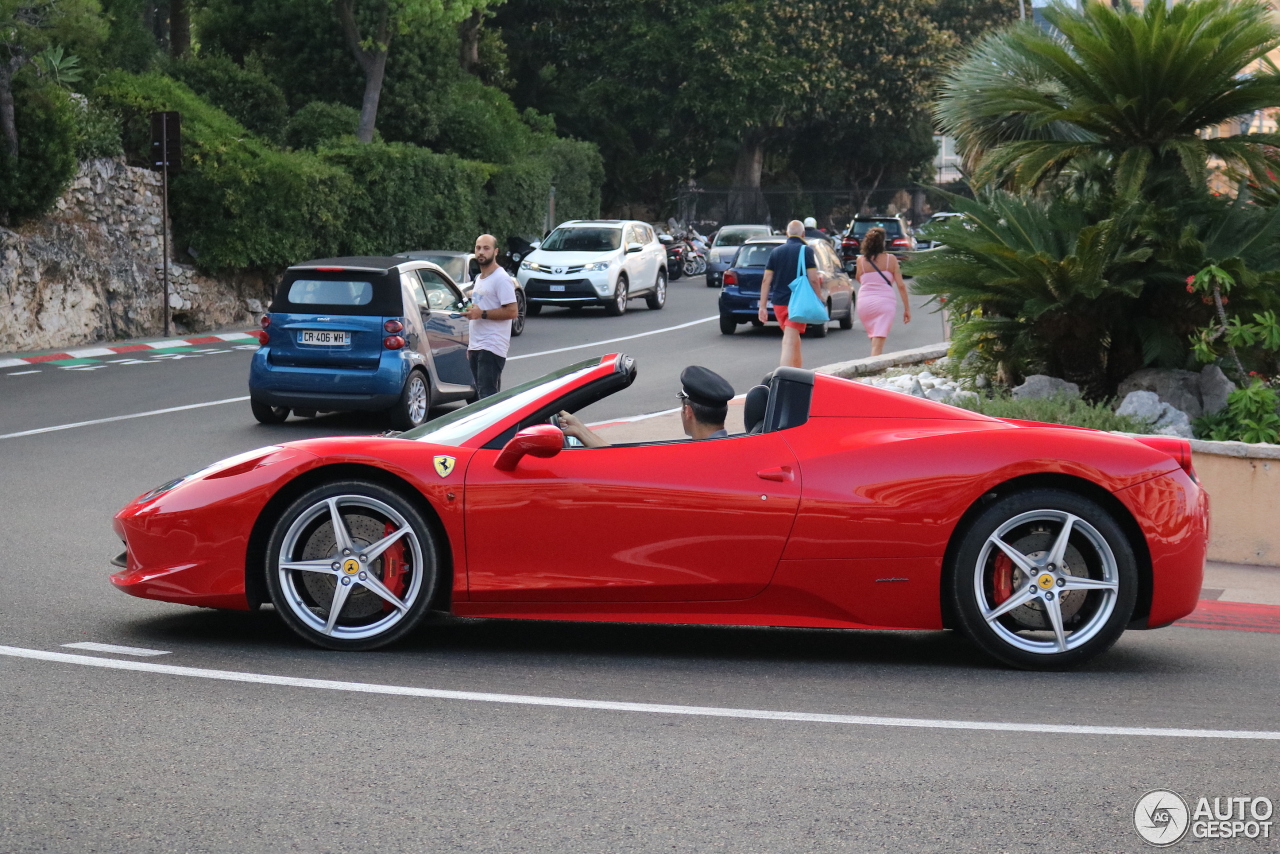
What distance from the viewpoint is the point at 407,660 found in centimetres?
616

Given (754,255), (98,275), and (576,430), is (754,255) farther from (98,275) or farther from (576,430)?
(576,430)

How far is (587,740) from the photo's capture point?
5145 mm

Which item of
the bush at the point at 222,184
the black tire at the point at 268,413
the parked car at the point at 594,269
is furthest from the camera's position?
the parked car at the point at 594,269

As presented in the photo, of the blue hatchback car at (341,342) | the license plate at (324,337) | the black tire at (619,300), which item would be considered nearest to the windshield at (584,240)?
the black tire at (619,300)

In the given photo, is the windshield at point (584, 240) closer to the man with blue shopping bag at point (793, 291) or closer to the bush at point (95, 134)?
the bush at point (95, 134)

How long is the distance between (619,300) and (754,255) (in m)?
4.24

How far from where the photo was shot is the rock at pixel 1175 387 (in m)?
11.4

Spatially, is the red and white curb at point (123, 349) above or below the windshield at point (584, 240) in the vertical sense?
below

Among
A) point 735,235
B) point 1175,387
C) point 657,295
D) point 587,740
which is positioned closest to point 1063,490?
point 587,740

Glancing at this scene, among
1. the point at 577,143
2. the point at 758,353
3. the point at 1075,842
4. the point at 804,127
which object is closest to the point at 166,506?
the point at 1075,842

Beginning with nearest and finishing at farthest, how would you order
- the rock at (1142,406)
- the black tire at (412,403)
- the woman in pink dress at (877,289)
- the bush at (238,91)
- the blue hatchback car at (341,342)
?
the rock at (1142,406) < the blue hatchback car at (341,342) < the black tire at (412,403) < the woman in pink dress at (877,289) < the bush at (238,91)

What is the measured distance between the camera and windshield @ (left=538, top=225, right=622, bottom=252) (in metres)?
31.1

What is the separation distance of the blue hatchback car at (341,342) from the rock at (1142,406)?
662 centimetres

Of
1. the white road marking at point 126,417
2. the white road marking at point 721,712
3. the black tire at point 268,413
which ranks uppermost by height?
the white road marking at point 721,712
